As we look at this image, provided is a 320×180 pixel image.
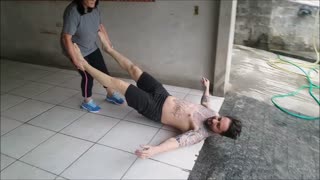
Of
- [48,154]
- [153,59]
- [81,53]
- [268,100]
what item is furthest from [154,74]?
[48,154]

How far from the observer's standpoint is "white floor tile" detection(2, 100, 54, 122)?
2.64 metres

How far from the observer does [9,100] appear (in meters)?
3.01

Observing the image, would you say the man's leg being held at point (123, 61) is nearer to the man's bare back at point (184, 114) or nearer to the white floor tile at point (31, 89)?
the man's bare back at point (184, 114)

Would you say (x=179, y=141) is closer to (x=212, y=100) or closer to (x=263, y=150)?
(x=263, y=150)

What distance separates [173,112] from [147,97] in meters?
Answer: 0.26

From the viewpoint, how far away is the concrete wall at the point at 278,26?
4414 mm

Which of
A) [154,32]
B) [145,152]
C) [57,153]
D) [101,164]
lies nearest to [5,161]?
[57,153]

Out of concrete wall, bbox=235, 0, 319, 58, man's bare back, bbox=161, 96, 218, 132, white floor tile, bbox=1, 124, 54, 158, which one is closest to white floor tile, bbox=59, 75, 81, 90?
white floor tile, bbox=1, 124, 54, 158

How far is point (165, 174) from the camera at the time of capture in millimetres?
1832

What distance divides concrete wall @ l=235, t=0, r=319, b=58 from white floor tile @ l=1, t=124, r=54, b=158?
4.16 m

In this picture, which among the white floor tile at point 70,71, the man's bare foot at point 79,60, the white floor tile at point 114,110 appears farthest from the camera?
the white floor tile at point 70,71

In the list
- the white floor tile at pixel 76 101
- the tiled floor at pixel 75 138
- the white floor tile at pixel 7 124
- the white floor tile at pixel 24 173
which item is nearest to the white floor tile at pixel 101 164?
the tiled floor at pixel 75 138

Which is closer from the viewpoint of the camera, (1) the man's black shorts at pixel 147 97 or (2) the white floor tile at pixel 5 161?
(2) the white floor tile at pixel 5 161

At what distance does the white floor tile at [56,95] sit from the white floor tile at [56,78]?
0.24m
